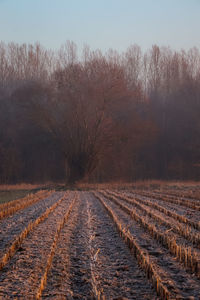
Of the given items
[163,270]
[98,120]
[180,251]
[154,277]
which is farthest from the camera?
[98,120]

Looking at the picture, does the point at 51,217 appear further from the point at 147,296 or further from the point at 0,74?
the point at 0,74

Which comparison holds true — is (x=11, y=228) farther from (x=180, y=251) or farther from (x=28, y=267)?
(x=180, y=251)

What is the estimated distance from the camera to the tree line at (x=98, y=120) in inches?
1128

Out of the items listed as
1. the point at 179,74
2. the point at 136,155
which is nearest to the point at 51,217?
the point at 136,155

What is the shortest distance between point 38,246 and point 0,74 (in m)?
42.8

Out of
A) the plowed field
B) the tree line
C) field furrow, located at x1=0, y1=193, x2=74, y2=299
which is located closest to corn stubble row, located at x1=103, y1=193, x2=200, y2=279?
the plowed field

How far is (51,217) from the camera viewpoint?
9836 millimetres

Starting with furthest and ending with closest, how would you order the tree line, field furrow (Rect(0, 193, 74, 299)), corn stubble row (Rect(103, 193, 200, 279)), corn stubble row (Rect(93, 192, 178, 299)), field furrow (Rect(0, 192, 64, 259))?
the tree line < field furrow (Rect(0, 192, 64, 259)) < corn stubble row (Rect(103, 193, 200, 279)) < field furrow (Rect(0, 193, 74, 299)) < corn stubble row (Rect(93, 192, 178, 299))

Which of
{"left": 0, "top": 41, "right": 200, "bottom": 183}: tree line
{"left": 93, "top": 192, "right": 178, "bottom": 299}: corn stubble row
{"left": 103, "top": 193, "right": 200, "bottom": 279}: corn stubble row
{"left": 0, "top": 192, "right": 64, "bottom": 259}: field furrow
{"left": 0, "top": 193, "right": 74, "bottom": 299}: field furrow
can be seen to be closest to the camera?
{"left": 93, "top": 192, "right": 178, "bottom": 299}: corn stubble row

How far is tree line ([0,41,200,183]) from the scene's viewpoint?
2864cm

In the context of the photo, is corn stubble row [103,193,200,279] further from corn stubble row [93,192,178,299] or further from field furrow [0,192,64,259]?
field furrow [0,192,64,259]

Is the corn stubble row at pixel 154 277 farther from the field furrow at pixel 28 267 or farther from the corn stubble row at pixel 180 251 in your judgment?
the field furrow at pixel 28 267

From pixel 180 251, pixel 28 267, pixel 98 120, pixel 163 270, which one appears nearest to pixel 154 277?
pixel 163 270

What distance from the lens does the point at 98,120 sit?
94.4 feet
